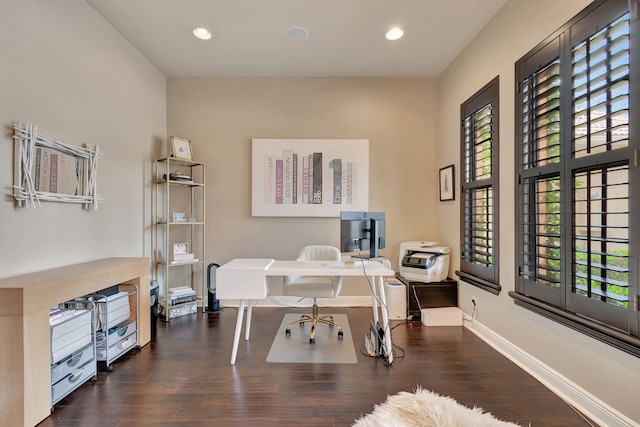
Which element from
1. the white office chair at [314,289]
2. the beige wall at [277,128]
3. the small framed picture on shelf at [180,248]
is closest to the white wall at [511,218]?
the beige wall at [277,128]

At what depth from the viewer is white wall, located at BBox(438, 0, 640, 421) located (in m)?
1.62

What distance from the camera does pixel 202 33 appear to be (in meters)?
2.91

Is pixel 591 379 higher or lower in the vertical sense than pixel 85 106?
lower

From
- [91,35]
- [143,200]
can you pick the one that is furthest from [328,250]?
[91,35]

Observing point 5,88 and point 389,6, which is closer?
point 5,88

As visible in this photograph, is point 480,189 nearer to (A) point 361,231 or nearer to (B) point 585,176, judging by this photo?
(B) point 585,176

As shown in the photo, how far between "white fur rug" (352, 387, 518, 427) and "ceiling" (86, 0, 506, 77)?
116 inches

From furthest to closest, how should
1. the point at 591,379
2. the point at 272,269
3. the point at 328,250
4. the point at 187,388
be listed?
the point at 328,250, the point at 272,269, the point at 187,388, the point at 591,379

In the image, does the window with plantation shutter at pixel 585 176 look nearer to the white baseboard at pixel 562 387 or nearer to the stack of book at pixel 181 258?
the white baseboard at pixel 562 387

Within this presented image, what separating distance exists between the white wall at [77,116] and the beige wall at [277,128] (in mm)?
579

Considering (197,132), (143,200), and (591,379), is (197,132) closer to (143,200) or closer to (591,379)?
(143,200)

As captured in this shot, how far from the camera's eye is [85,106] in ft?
8.18

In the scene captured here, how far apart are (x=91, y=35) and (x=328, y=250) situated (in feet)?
9.48

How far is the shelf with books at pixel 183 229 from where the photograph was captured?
3.52 meters
